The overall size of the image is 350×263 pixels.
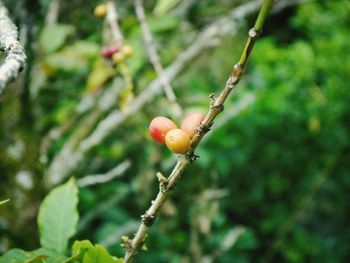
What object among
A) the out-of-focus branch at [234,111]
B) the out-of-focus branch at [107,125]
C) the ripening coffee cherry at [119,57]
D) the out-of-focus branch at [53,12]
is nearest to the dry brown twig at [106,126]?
the out-of-focus branch at [107,125]

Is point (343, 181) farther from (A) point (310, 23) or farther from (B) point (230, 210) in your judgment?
(A) point (310, 23)

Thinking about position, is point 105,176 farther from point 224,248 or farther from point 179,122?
point 224,248

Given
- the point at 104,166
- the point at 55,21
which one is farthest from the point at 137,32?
the point at 104,166

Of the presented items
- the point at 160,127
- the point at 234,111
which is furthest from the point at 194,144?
the point at 234,111

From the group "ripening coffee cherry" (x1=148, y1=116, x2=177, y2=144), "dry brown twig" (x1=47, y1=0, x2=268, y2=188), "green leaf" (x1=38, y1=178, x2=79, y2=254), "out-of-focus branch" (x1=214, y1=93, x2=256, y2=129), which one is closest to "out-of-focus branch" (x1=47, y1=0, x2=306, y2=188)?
"dry brown twig" (x1=47, y1=0, x2=268, y2=188)

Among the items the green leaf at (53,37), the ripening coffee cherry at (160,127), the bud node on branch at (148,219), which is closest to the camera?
the bud node on branch at (148,219)

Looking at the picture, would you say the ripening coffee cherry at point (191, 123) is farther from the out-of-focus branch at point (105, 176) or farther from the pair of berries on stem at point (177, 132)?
the out-of-focus branch at point (105, 176)

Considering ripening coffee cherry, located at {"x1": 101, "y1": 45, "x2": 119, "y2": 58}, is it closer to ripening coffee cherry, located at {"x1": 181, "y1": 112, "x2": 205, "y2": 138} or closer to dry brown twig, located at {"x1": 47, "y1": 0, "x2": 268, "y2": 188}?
dry brown twig, located at {"x1": 47, "y1": 0, "x2": 268, "y2": 188}
